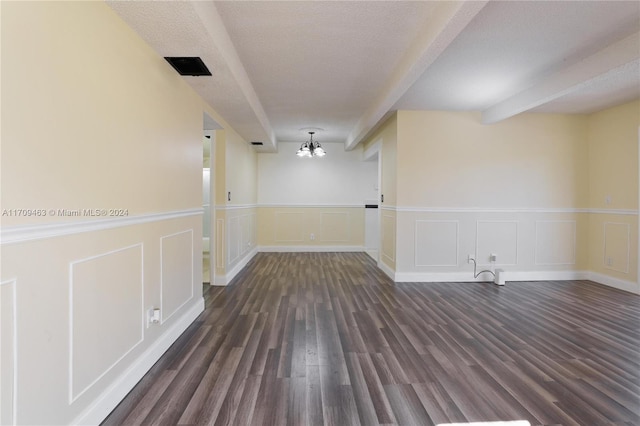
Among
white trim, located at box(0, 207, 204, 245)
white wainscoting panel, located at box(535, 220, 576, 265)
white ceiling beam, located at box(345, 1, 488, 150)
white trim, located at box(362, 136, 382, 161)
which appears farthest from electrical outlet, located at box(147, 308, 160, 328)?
white wainscoting panel, located at box(535, 220, 576, 265)

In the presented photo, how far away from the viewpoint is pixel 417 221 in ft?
14.4

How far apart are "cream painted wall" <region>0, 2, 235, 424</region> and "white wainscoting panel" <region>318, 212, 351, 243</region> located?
478 centimetres

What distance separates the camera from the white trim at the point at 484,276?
4.37 m

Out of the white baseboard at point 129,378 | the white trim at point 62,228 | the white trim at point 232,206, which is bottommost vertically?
the white baseboard at point 129,378

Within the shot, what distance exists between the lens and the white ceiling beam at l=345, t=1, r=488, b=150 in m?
1.79

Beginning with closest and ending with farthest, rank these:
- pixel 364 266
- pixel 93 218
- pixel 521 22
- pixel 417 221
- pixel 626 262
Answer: pixel 93 218, pixel 521 22, pixel 626 262, pixel 417 221, pixel 364 266

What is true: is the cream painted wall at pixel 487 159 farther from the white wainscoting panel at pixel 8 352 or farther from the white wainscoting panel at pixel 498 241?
the white wainscoting panel at pixel 8 352

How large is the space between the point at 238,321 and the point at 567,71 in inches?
159

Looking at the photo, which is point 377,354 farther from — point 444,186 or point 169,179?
point 444,186

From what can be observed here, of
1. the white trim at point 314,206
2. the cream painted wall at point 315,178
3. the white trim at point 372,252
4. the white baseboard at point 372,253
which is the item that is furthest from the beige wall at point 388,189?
the white trim at point 314,206

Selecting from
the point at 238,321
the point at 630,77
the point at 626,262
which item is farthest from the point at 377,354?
the point at 626,262

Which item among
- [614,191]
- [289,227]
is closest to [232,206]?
[289,227]

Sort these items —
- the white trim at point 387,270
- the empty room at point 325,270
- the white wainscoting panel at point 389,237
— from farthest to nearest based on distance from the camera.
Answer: the white wainscoting panel at point 389,237, the white trim at point 387,270, the empty room at point 325,270

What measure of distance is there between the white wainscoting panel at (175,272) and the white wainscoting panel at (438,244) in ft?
10.1
